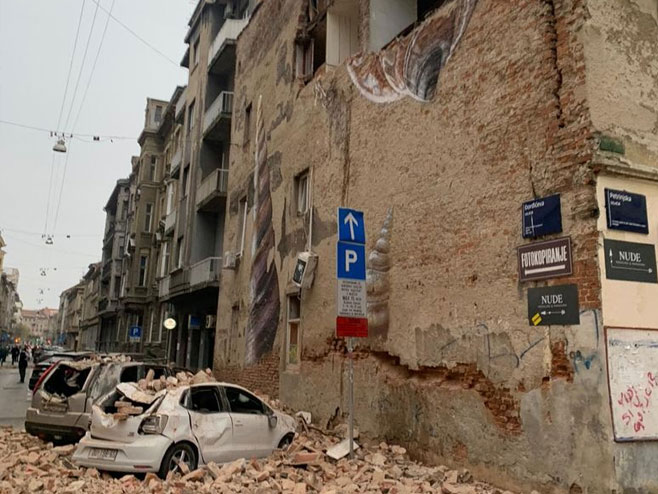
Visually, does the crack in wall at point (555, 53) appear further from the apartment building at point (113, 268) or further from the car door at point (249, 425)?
the apartment building at point (113, 268)

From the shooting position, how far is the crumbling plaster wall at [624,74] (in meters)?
7.03

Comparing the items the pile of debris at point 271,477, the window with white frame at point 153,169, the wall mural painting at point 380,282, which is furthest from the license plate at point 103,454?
the window with white frame at point 153,169

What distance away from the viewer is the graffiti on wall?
6.26 metres

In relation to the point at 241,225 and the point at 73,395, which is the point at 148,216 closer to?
the point at 241,225

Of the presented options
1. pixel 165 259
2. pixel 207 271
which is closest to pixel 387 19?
pixel 207 271

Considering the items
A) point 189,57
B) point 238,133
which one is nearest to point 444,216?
point 238,133

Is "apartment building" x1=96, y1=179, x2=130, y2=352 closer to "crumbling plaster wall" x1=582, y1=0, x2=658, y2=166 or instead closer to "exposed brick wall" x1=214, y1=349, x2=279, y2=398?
"exposed brick wall" x1=214, y1=349, x2=279, y2=398

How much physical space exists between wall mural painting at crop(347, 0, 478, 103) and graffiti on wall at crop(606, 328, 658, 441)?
5.14 meters

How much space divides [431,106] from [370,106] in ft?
6.71

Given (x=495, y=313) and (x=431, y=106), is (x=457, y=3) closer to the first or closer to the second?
(x=431, y=106)

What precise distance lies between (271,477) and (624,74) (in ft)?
23.5

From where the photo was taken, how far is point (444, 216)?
8.94 metres

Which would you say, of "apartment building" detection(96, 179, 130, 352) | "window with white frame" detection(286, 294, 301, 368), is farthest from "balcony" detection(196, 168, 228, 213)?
"apartment building" detection(96, 179, 130, 352)

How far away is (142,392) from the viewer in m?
8.81
